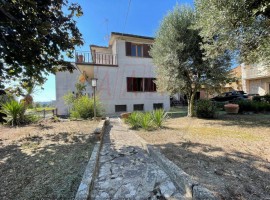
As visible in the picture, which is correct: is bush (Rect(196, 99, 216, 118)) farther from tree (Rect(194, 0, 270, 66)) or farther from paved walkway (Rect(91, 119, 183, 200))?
paved walkway (Rect(91, 119, 183, 200))

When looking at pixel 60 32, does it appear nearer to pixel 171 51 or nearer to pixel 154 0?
pixel 171 51

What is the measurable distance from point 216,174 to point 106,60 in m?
12.6

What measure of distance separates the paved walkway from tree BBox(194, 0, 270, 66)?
4.92m

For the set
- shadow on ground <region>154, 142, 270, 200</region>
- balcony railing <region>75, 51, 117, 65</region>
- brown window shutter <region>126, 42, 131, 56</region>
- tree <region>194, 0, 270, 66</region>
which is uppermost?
brown window shutter <region>126, 42, 131, 56</region>

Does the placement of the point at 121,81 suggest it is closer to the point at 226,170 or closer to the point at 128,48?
the point at 128,48

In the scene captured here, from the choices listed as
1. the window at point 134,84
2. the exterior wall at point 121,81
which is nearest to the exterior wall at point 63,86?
the exterior wall at point 121,81

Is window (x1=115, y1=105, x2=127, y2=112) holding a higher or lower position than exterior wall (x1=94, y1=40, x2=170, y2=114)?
lower

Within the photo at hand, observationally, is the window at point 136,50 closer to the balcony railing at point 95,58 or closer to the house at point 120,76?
the house at point 120,76

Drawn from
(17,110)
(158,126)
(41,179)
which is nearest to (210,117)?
(158,126)

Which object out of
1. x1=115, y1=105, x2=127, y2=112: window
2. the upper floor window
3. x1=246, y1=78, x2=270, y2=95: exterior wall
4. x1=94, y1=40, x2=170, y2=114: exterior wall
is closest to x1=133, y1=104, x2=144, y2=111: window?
x1=94, y1=40, x2=170, y2=114: exterior wall

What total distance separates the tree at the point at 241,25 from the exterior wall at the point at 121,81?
7748 mm

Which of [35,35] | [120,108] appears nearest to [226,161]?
[35,35]

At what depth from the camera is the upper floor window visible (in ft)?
44.1

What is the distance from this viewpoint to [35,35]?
144 inches
